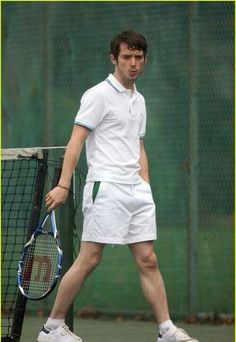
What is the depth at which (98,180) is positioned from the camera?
6664 millimetres

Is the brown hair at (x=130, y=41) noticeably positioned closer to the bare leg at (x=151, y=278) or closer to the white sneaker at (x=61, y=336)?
the bare leg at (x=151, y=278)

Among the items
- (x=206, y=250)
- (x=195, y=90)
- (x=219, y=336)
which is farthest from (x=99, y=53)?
(x=219, y=336)

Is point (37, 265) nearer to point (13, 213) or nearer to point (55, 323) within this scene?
point (55, 323)

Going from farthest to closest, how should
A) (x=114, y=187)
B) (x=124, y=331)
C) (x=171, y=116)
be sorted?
1. (x=171, y=116)
2. (x=124, y=331)
3. (x=114, y=187)

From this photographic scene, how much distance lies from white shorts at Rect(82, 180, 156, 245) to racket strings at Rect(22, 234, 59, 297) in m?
0.31

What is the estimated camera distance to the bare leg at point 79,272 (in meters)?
6.69

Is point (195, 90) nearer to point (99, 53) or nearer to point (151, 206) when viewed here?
point (99, 53)

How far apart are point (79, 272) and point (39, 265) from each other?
0.37m

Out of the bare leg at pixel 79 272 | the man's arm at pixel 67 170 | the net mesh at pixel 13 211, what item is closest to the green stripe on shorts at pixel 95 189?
the man's arm at pixel 67 170

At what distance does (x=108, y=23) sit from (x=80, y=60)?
387 millimetres

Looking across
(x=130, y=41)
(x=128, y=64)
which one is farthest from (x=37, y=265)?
(x=130, y=41)

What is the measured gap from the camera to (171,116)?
364 inches

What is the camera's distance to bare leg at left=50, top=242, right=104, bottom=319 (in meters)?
6.69

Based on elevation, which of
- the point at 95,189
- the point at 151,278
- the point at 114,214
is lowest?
the point at 151,278
